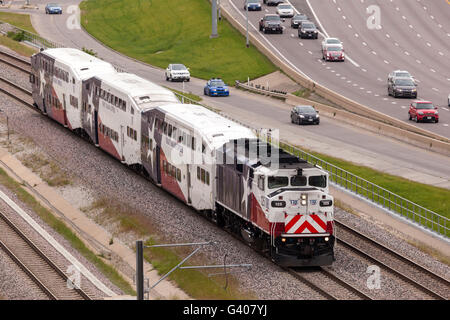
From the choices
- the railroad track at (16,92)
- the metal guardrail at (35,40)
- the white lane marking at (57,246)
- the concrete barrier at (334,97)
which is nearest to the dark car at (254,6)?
the concrete barrier at (334,97)

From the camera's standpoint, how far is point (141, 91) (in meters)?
47.9

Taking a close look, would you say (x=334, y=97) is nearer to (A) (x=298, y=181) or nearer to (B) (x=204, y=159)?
(B) (x=204, y=159)

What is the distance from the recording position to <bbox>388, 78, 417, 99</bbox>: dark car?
74.8 m

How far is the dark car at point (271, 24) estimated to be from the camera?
101 meters

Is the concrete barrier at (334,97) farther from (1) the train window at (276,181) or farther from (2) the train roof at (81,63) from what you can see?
(1) the train window at (276,181)

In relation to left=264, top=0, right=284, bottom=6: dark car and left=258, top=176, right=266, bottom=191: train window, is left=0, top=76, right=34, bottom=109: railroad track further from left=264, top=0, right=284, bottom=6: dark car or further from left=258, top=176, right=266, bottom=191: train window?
left=264, top=0, right=284, bottom=6: dark car

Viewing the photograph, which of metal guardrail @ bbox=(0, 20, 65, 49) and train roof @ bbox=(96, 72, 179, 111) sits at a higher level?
train roof @ bbox=(96, 72, 179, 111)

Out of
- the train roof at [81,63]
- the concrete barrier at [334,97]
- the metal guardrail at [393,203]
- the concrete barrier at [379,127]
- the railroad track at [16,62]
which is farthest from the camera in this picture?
the railroad track at [16,62]

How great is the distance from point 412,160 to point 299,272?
2227 cm

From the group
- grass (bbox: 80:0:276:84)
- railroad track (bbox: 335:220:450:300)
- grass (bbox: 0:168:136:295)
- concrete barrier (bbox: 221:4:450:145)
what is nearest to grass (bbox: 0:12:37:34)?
grass (bbox: 80:0:276:84)

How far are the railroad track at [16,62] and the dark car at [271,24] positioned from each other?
3203 centimetres

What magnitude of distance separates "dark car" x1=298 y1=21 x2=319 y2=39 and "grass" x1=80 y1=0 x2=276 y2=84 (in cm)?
650

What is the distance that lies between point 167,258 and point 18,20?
79679 millimetres

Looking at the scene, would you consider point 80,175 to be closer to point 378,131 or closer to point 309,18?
point 378,131
